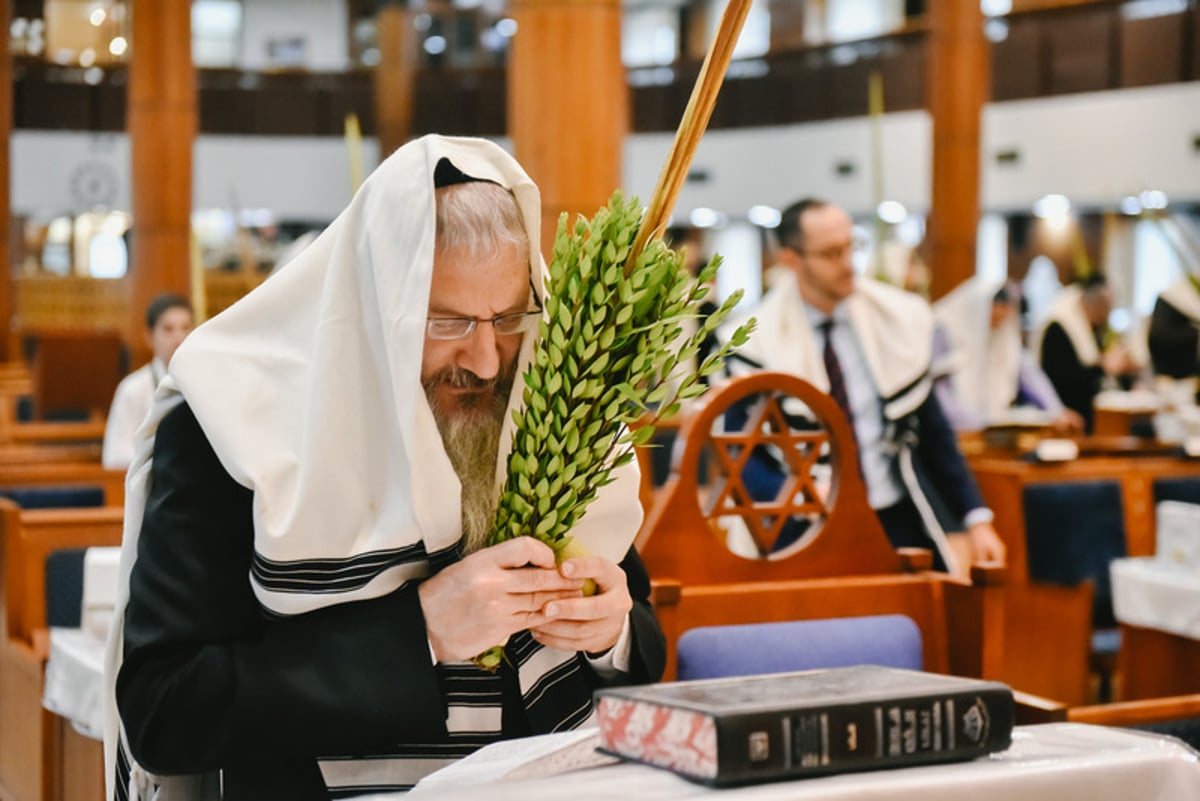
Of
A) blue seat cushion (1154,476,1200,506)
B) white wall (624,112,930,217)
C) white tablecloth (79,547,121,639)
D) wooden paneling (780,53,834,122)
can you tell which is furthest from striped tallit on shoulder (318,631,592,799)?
wooden paneling (780,53,834,122)

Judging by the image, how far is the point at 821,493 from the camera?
362 cm

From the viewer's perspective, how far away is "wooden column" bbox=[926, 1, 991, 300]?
13523mm

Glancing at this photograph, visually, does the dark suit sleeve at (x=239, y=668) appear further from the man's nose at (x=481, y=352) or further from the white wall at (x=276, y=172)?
the white wall at (x=276, y=172)

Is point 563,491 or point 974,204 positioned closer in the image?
point 563,491

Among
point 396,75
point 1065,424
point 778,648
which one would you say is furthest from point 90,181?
point 778,648

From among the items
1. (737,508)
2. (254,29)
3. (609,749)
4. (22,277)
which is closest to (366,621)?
(609,749)

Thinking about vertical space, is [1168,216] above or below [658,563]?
above

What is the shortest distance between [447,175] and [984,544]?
2570mm

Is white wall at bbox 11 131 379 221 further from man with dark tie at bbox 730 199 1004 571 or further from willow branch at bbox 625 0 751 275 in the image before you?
willow branch at bbox 625 0 751 275

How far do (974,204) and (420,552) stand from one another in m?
12.7

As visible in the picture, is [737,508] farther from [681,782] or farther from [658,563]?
[681,782]

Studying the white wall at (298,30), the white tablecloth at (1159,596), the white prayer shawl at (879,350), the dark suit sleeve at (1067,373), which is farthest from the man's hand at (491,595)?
the white wall at (298,30)

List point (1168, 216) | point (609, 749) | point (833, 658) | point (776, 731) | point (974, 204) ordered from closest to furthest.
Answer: point (776, 731) → point (609, 749) → point (833, 658) → point (1168, 216) → point (974, 204)

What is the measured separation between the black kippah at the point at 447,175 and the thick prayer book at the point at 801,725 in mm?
749
